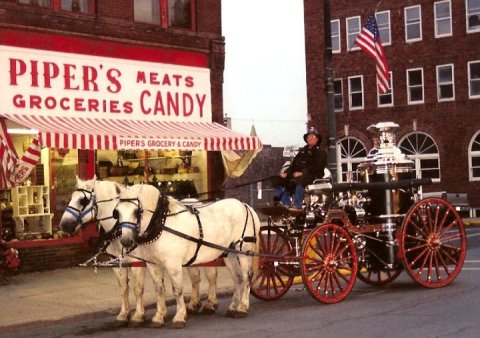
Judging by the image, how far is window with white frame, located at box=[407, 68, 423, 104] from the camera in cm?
4166

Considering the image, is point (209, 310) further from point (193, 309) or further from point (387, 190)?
point (387, 190)

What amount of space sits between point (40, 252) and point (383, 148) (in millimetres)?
7174

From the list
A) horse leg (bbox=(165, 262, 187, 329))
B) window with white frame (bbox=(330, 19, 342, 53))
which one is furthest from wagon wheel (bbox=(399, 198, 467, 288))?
window with white frame (bbox=(330, 19, 342, 53))

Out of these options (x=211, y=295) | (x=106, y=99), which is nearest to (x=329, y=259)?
(x=211, y=295)

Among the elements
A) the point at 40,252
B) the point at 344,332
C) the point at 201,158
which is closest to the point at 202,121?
the point at 201,158

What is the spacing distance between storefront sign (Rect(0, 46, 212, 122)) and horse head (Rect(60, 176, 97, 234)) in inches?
229

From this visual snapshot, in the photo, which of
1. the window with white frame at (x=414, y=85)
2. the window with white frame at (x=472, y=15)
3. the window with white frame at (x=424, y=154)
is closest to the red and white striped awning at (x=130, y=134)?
the window with white frame at (x=424, y=154)

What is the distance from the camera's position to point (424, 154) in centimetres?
4122

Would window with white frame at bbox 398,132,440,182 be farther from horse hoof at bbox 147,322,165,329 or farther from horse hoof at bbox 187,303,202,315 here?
horse hoof at bbox 147,322,165,329

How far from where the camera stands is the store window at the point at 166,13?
1775cm

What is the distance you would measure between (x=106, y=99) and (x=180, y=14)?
10.4 ft

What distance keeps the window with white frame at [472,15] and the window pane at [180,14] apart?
25136mm

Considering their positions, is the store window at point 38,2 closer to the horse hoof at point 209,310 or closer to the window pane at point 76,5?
the window pane at point 76,5

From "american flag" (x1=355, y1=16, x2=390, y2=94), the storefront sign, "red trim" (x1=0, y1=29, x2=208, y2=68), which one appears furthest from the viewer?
"american flag" (x1=355, y1=16, x2=390, y2=94)
